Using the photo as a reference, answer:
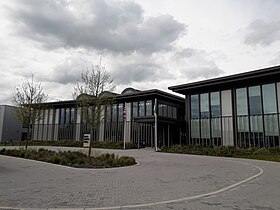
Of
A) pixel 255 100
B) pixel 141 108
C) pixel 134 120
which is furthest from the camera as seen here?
pixel 141 108

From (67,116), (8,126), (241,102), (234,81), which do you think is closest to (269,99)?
(241,102)

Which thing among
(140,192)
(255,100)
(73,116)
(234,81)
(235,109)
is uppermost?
(234,81)

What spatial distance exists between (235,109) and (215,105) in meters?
2.72

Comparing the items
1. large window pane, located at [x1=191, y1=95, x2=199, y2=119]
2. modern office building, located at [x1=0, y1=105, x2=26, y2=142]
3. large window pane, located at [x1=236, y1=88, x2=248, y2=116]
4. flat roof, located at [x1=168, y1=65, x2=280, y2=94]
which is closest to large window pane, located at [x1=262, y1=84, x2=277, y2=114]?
flat roof, located at [x1=168, y1=65, x2=280, y2=94]

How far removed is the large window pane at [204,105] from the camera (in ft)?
117

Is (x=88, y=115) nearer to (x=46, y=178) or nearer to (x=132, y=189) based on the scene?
(x=46, y=178)

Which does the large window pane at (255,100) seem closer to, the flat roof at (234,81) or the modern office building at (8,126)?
the flat roof at (234,81)

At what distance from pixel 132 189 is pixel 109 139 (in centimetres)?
3553

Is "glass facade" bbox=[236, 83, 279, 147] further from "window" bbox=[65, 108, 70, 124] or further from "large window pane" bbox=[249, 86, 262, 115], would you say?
"window" bbox=[65, 108, 70, 124]

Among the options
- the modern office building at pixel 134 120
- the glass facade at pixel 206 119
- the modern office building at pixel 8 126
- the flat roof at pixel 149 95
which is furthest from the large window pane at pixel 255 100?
the modern office building at pixel 8 126

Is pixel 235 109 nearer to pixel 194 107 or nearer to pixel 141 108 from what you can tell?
pixel 194 107

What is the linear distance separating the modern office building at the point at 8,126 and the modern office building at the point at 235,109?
137 feet

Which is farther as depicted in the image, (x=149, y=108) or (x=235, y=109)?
(x=149, y=108)

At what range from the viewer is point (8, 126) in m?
60.6
